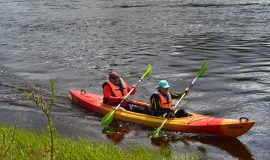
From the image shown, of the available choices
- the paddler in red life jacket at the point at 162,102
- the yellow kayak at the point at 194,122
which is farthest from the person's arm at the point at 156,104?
the yellow kayak at the point at 194,122

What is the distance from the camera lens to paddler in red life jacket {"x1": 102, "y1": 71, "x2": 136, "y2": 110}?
12.4 m

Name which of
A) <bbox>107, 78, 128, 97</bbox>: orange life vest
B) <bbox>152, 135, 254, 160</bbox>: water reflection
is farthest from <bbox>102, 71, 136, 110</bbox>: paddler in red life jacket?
<bbox>152, 135, 254, 160</bbox>: water reflection

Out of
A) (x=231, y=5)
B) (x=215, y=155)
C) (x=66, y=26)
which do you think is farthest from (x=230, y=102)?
(x=231, y=5)

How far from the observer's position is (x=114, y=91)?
12.5 meters

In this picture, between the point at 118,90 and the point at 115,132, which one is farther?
the point at 118,90

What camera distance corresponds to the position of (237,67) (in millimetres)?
17594

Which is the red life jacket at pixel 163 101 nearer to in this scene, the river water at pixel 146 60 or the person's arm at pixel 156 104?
the person's arm at pixel 156 104

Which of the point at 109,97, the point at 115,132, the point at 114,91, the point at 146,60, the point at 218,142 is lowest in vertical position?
the point at 146,60

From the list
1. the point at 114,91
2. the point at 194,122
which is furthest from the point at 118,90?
the point at 194,122

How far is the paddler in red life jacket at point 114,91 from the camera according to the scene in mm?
12357

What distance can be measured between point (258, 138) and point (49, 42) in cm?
1762

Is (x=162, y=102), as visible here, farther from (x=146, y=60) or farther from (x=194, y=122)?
(x=146, y=60)

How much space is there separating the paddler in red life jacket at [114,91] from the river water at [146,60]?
758 millimetres

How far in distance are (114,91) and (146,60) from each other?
24.7 ft
